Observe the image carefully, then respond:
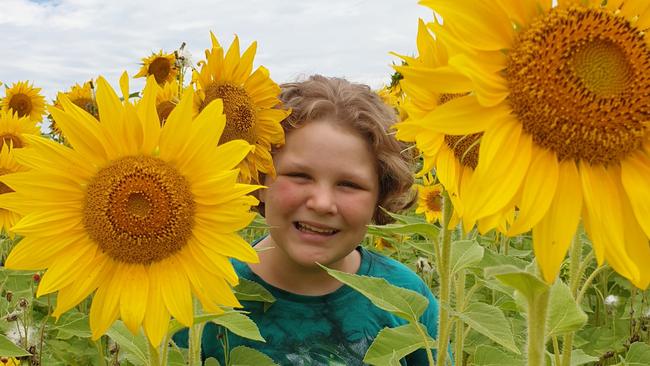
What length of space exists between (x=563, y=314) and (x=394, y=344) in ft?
2.04

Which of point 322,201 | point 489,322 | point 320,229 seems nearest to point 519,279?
point 489,322

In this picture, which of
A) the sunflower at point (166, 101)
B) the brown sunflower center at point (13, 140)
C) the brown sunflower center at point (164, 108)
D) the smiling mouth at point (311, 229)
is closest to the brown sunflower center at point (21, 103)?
the brown sunflower center at point (13, 140)

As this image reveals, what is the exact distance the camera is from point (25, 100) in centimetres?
634

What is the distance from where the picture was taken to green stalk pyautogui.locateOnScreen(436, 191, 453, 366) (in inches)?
70.5

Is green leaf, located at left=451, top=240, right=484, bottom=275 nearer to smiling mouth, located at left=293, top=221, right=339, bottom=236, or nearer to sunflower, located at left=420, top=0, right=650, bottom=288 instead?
sunflower, located at left=420, top=0, right=650, bottom=288

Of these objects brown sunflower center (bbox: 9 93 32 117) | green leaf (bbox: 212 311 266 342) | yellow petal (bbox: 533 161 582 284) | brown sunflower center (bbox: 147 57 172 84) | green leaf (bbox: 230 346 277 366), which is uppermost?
brown sunflower center (bbox: 147 57 172 84)

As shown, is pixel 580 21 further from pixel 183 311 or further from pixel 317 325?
pixel 317 325

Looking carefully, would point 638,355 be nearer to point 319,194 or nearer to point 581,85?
point 319,194

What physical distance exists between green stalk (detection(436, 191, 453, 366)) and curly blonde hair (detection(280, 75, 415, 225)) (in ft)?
2.67

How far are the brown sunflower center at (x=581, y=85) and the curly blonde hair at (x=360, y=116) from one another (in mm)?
1558

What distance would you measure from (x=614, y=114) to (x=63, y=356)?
8.29 feet

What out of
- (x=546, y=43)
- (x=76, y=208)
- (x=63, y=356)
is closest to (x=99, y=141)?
(x=76, y=208)

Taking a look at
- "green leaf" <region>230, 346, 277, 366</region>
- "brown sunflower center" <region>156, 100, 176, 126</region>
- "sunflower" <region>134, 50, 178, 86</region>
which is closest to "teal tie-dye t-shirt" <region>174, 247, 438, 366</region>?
"green leaf" <region>230, 346, 277, 366</region>

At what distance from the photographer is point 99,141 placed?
5.12ft
